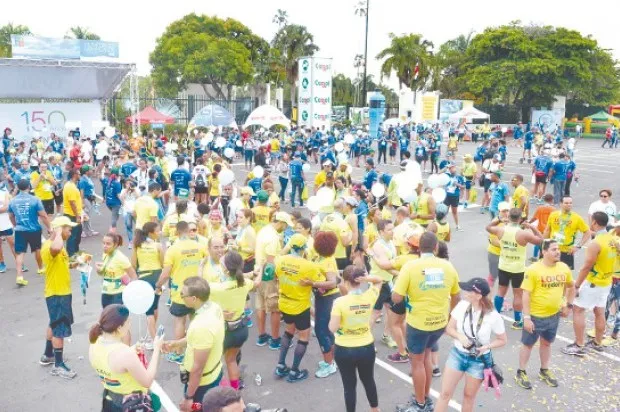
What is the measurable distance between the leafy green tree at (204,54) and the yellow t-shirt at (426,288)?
117 ft

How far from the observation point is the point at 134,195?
10.1 metres

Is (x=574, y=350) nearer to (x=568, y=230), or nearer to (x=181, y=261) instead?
(x=568, y=230)

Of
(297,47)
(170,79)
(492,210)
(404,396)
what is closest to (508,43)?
(297,47)

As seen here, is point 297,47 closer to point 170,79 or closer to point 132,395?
point 170,79

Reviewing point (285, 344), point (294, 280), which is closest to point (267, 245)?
point (294, 280)

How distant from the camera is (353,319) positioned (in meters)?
4.43

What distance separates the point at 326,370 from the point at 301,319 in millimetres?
736

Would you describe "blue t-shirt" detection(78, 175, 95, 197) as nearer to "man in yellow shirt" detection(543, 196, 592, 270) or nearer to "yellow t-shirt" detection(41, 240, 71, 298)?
"yellow t-shirt" detection(41, 240, 71, 298)

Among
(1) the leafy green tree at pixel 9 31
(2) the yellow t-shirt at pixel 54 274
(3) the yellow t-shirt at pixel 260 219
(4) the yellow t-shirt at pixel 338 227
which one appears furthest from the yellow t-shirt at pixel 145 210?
(1) the leafy green tree at pixel 9 31

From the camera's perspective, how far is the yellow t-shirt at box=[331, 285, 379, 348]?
4.43 m

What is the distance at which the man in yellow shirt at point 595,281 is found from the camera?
20.1 feet

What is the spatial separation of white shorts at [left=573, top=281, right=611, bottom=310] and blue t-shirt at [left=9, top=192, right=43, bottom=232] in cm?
788

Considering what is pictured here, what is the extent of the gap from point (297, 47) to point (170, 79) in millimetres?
11670

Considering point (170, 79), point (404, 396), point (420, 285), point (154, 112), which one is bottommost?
point (404, 396)
